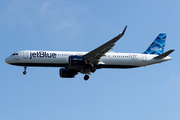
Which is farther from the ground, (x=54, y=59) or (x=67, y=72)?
(x=54, y=59)

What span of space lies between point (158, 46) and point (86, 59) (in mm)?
15307

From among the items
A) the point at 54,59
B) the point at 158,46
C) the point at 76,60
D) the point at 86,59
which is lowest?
the point at 76,60

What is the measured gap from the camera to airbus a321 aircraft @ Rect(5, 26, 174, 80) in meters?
48.6

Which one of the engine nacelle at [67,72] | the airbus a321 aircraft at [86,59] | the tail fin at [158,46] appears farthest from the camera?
the tail fin at [158,46]

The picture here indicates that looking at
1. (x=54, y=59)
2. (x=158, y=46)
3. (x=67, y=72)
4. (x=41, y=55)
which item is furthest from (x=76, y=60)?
(x=158, y=46)

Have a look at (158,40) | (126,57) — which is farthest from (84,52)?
(158,40)

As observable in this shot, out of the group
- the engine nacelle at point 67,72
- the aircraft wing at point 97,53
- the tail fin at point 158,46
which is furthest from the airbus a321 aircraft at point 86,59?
the tail fin at point 158,46

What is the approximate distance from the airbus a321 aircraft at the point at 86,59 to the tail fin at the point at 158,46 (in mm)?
2855

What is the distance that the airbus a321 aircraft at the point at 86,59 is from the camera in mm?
48562

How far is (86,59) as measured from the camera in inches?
1933

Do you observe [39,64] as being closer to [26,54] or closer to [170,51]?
[26,54]

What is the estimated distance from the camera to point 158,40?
5916 centimetres

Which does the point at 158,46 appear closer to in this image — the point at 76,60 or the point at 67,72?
the point at 67,72

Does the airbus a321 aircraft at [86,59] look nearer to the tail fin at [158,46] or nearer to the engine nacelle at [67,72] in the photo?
the engine nacelle at [67,72]
